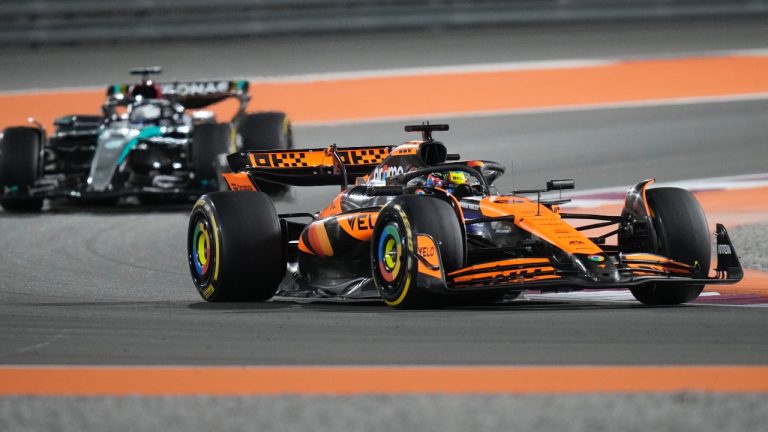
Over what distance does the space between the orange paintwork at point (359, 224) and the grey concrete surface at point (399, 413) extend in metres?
3.99

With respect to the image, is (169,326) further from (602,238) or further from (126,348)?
(602,238)

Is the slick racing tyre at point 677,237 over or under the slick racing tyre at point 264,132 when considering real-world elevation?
under

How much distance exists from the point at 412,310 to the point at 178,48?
21899mm

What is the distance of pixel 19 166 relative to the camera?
1952 cm

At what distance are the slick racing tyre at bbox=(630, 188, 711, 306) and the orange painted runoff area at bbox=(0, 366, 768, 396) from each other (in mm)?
2978

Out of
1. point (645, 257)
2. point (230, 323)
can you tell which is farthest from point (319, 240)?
point (645, 257)

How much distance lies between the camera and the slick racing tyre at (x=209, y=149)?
19.0 meters

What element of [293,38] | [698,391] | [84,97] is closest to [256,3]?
[293,38]

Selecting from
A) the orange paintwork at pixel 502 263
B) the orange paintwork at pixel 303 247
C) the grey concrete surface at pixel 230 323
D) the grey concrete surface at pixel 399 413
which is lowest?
the grey concrete surface at pixel 230 323

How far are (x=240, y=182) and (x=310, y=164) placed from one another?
0.60 meters

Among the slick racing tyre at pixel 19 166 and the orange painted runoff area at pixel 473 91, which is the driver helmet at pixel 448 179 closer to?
the slick racing tyre at pixel 19 166

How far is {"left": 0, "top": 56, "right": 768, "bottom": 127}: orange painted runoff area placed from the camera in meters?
26.5

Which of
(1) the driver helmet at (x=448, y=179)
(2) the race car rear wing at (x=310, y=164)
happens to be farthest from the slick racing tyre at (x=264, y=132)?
(1) the driver helmet at (x=448, y=179)

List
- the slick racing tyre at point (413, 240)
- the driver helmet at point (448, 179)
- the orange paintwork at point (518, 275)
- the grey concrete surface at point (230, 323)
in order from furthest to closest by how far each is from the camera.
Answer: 1. the driver helmet at point (448, 179)
2. the slick racing tyre at point (413, 240)
3. the orange paintwork at point (518, 275)
4. the grey concrete surface at point (230, 323)
